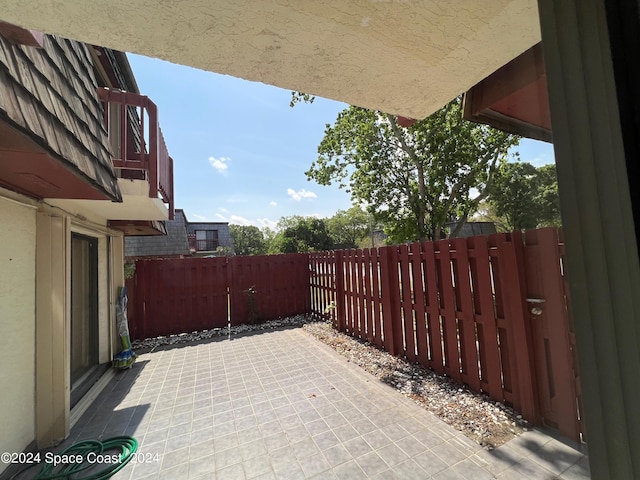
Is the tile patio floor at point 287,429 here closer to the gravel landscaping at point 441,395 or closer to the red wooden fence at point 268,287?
the gravel landscaping at point 441,395

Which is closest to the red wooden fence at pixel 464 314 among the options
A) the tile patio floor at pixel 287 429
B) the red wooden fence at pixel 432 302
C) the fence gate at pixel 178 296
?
the red wooden fence at pixel 432 302

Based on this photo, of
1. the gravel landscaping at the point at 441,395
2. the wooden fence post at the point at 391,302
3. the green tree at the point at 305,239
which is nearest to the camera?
the gravel landscaping at the point at 441,395

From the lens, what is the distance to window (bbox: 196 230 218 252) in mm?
28684

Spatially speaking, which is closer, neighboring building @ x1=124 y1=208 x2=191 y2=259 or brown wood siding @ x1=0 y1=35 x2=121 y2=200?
brown wood siding @ x1=0 y1=35 x2=121 y2=200

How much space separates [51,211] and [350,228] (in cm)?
3184

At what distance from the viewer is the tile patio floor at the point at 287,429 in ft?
6.78

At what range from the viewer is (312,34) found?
3.28 ft

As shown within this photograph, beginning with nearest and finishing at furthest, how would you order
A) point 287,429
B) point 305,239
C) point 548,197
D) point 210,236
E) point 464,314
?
1. point 548,197
2. point 287,429
3. point 464,314
4. point 305,239
5. point 210,236

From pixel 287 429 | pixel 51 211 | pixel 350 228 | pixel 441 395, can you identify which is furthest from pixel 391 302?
pixel 350 228

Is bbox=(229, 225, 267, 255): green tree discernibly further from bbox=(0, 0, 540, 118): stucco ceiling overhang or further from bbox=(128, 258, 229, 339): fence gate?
bbox=(0, 0, 540, 118): stucco ceiling overhang

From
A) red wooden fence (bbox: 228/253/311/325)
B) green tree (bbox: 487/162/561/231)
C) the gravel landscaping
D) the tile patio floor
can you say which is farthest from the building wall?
green tree (bbox: 487/162/561/231)

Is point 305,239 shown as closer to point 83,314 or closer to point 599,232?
point 83,314

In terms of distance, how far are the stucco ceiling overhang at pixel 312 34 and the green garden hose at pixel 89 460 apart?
3008 mm

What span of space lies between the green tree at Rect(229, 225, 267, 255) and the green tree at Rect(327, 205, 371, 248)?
36.6 feet
